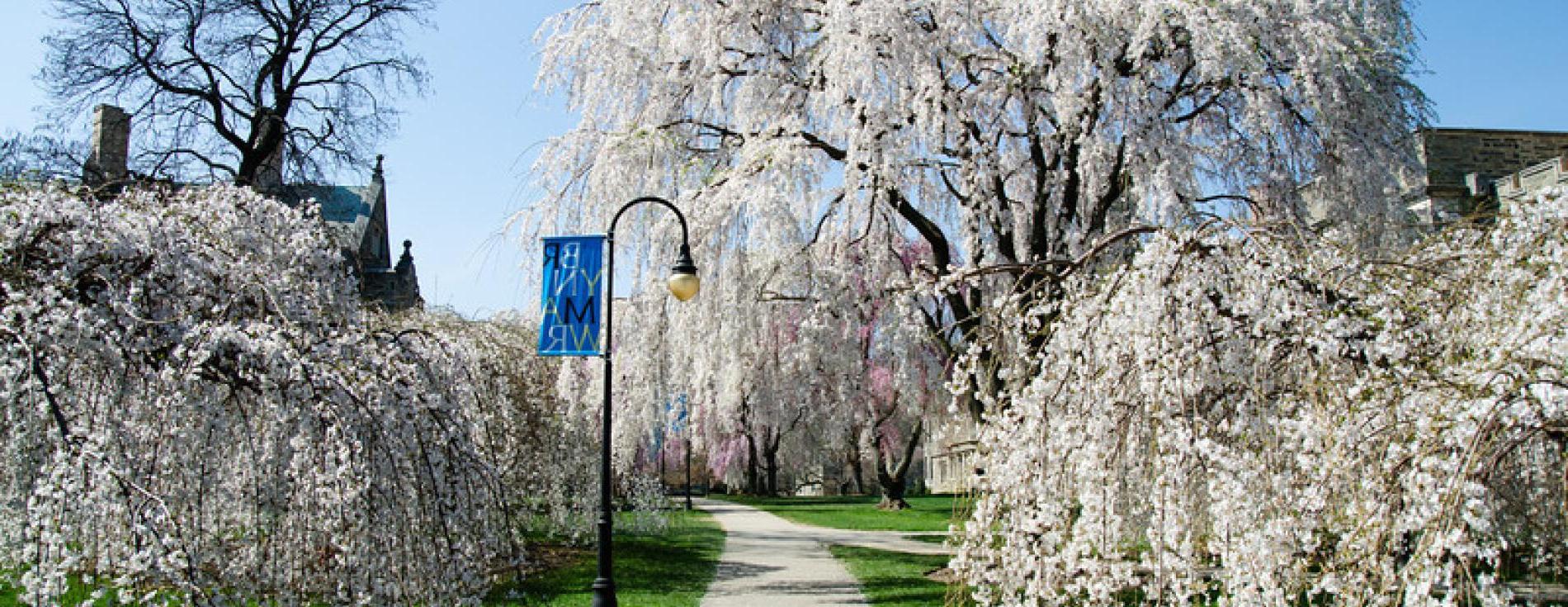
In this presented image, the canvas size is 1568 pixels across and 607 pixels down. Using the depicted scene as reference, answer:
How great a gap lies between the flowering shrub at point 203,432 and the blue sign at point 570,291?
2761 millimetres

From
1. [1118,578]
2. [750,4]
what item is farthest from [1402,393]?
[750,4]

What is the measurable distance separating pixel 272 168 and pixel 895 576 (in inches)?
488

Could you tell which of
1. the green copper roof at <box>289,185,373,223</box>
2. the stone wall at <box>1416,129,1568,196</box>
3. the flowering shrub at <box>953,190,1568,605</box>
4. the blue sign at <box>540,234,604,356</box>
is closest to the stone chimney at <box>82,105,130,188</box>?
the green copper roof at <box>289,185,373,223</box>

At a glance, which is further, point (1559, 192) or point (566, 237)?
point (566, 237)

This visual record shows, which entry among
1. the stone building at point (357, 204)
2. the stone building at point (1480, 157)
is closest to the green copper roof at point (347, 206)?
the stone building at point (357, 204)

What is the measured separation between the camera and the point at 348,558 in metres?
4.50

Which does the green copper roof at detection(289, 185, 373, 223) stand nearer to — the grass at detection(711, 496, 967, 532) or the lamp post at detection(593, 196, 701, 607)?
the grass at detection(711, 496, 967, 532)

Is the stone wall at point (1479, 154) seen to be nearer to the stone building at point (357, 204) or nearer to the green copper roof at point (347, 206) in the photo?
the stone building at point (357, 204)

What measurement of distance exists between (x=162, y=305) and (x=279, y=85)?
15.8m

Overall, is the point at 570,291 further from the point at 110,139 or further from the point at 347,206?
the point at 347,206

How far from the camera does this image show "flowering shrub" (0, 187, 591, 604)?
148 inches

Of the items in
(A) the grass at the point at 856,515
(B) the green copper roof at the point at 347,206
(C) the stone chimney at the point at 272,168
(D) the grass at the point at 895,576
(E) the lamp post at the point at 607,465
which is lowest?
(A) the grass at the point at 856,515

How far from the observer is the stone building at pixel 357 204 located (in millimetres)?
18812

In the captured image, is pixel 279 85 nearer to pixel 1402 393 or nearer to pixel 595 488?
pixel 595 488
